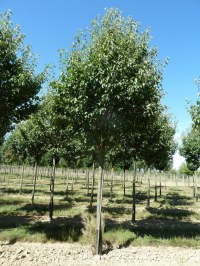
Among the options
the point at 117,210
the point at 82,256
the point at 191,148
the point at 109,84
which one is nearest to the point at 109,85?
the point at 109,84

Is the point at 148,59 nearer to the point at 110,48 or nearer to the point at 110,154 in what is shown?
the point at 110,48

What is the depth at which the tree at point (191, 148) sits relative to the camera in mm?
24891

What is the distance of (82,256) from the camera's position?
30.1ft

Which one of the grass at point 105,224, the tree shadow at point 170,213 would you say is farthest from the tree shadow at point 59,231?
the tree shadow at point 170,213

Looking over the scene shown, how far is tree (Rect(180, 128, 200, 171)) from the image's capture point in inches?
980

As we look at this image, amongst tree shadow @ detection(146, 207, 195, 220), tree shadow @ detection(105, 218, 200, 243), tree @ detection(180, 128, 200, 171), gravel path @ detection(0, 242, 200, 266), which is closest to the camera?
gravel path @ detection(0, 242, 200, 266)

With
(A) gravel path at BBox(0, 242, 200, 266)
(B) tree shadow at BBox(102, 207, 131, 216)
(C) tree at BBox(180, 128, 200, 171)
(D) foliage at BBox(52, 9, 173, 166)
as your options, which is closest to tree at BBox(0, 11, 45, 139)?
(D) foliage at BBox(52, 9, 173, 166)

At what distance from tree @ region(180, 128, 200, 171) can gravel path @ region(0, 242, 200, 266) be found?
1592 centimetres

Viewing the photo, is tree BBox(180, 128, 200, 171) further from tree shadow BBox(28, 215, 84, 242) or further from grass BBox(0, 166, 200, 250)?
tree shadow BBox(28, 215, 84, 242)

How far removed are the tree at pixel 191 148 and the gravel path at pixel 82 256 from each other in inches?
627

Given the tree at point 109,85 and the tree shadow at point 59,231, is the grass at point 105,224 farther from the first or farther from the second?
the tree at point 109,85

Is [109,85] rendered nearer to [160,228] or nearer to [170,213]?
[160,228]

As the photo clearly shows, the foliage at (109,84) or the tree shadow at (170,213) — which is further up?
the foliage at (109,84)

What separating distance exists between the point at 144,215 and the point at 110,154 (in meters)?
6.67
